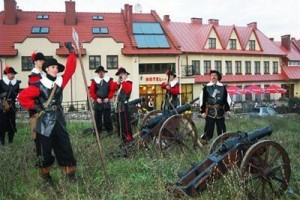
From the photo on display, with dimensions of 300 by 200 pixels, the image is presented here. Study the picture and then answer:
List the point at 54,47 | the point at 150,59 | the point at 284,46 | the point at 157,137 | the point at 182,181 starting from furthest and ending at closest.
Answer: the point at 284,46, the point at 150,59, the point at 54,47, the point at 157,137, the point at 182,181

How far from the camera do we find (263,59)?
38031 millimetres

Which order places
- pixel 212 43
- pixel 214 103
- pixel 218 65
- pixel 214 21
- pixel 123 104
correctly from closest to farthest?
pixel 214 103
pixel 123 104
pixel 212 43
pixel 218 65
pixel 214 21

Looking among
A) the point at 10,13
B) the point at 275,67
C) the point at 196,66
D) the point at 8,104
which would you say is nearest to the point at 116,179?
the point at 8,104

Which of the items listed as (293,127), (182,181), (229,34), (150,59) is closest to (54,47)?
(150,59)

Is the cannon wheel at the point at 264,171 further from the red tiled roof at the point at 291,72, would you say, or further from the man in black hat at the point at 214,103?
the red tiled roof at the point at 291,72

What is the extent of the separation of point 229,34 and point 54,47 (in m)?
16.7

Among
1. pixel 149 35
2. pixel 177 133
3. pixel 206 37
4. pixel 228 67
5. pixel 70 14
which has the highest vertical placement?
pixel 70 14

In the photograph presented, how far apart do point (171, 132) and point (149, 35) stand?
2462 centimetres

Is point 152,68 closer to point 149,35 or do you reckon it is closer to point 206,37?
point 149,35

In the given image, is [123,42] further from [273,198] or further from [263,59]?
[273,198]

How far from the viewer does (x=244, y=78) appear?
3603 centimetres

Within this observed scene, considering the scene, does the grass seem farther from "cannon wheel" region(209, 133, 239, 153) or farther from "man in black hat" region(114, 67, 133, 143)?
"man in black hat" region(114, 67, 133, 143)

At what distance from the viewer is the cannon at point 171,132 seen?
720cm

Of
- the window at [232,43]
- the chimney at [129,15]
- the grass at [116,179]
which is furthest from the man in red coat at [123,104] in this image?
the window at [232,43]
